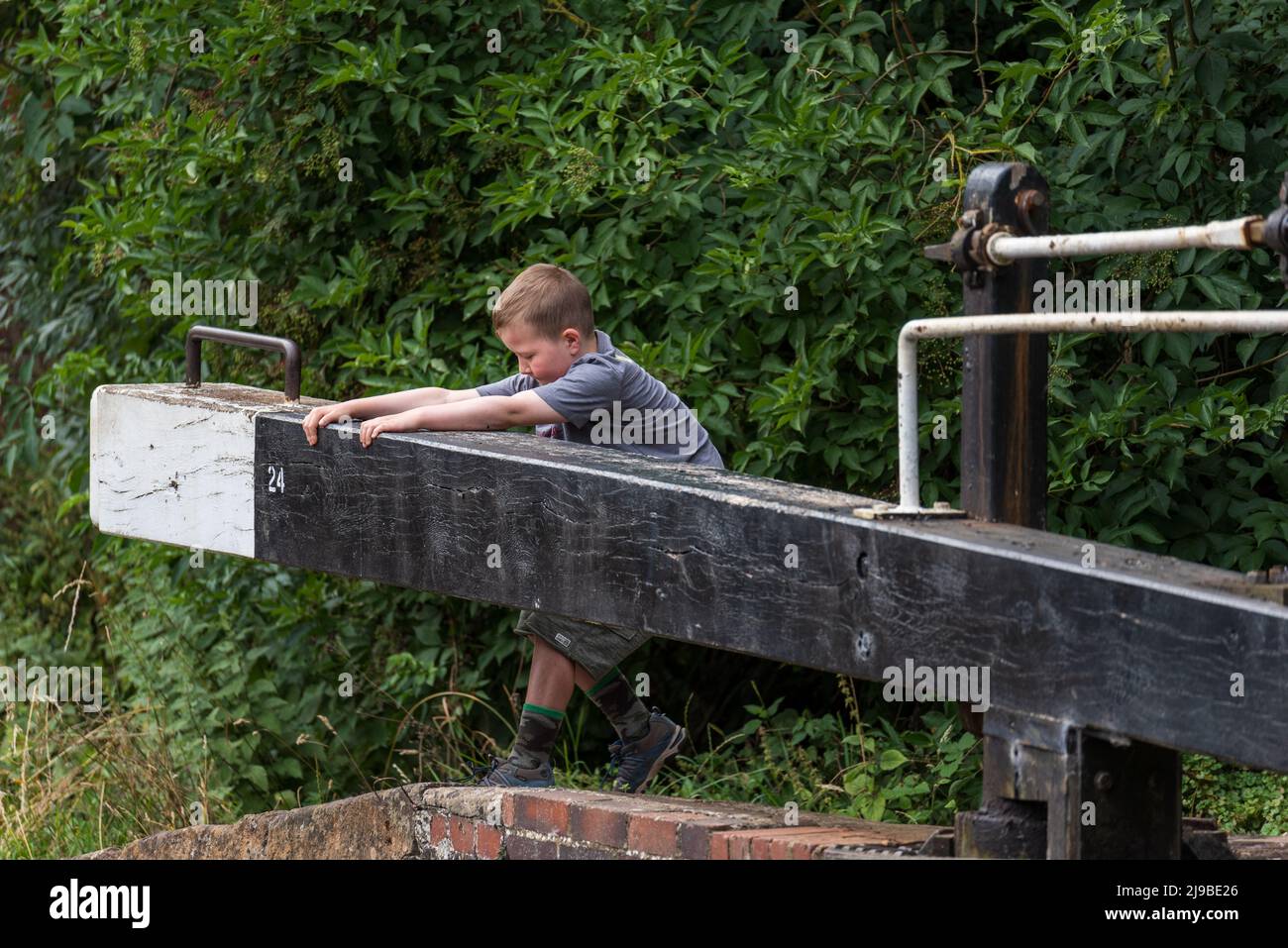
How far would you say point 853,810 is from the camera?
4902 millimetres

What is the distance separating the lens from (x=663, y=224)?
541cm

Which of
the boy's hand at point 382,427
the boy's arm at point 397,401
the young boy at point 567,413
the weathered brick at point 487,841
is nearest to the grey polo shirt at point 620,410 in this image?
the young boy at point 567,413

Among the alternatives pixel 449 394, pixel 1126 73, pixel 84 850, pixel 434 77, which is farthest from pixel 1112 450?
pixel 84 850

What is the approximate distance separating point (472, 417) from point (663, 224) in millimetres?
1840

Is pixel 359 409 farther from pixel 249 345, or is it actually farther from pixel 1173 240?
pixel 1173 240

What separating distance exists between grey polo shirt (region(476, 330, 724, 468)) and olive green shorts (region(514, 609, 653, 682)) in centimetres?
45

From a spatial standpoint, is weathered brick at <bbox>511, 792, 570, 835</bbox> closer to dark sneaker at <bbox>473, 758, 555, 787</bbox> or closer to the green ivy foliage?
dark sneaker at <bbox>473, 758, 555, 787</bbox>

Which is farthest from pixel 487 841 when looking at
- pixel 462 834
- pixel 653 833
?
pixel 653 833

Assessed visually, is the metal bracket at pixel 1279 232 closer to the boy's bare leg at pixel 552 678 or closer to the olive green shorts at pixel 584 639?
the olive green shorts at pixel 584 639

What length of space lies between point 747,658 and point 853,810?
4.32 ft

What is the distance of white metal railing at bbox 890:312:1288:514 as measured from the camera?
2359mm

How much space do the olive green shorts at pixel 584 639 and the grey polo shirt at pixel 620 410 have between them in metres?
0.45

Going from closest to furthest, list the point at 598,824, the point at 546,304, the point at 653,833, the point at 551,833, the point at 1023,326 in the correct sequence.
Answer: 1. the point at 1023,326
2. the point at 653,833
3. the point at 598,824
4. the point at 551,833
5. the point at 546,304

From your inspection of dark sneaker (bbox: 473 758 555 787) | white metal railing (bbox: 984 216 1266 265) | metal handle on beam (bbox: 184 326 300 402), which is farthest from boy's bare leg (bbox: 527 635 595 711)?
white metal railing (bbox: 984 216 1266 265)
